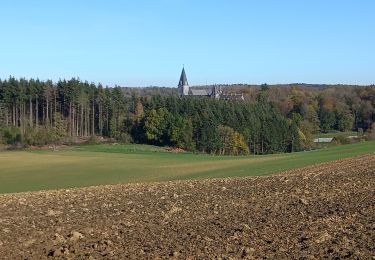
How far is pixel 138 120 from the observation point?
329 ft

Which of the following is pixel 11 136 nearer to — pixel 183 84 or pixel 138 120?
pixel 138 120

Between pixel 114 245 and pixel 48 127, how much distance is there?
84.4 meters

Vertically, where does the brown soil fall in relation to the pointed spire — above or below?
below

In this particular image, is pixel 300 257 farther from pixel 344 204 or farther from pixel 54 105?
pixel 54 105

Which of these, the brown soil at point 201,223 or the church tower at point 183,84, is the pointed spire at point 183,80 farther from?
the brown soil at point 201,223

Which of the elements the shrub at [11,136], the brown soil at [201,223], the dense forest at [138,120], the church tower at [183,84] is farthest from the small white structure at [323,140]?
the brown soil at [201,223]

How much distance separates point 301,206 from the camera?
15234 mm

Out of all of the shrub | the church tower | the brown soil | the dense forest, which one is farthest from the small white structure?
the brown soil

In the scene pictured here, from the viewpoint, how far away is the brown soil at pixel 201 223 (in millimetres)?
10359

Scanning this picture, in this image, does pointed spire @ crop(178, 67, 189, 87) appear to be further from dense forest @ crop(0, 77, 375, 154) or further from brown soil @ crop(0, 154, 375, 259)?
brown soil @ crop(0, 154, 375, 259)

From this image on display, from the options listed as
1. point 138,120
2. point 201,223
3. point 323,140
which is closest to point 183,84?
point 323,140

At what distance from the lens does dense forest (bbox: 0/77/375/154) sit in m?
94.1

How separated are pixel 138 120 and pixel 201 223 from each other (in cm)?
8748

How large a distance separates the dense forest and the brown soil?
6976 centimetres
